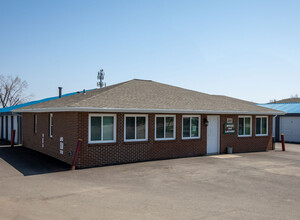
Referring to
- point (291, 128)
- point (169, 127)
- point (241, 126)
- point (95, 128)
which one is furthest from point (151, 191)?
point (291, 128)

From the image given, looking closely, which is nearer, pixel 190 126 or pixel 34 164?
pixel 34 164

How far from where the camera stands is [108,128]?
1292cm

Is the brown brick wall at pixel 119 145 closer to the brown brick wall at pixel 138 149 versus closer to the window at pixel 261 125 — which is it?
the brown brick wall at pixel 138 149

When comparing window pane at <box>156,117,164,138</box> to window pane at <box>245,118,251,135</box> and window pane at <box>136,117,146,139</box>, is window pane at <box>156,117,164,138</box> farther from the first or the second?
window pane at <box>245,118,251,135</box>

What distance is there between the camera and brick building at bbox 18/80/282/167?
12.5m

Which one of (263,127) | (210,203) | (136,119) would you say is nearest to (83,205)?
(210,203)

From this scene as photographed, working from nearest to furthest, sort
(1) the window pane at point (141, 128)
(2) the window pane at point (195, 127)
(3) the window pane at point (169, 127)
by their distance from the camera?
(1) the window pane at point (141, 128), (3) the window pane at point (169, 127), (2) the window pane at point (195, 127)

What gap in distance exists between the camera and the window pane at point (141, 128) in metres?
13.8

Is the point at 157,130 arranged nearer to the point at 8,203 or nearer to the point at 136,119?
the point at 136,119

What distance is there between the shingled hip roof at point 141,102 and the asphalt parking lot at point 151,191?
8.44 feet

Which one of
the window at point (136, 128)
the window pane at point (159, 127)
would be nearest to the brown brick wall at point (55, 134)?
the window at point (136, 128)

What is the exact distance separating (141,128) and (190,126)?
315cm

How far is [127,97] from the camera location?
579 inches

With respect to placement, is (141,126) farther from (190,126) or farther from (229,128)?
(229,128)
